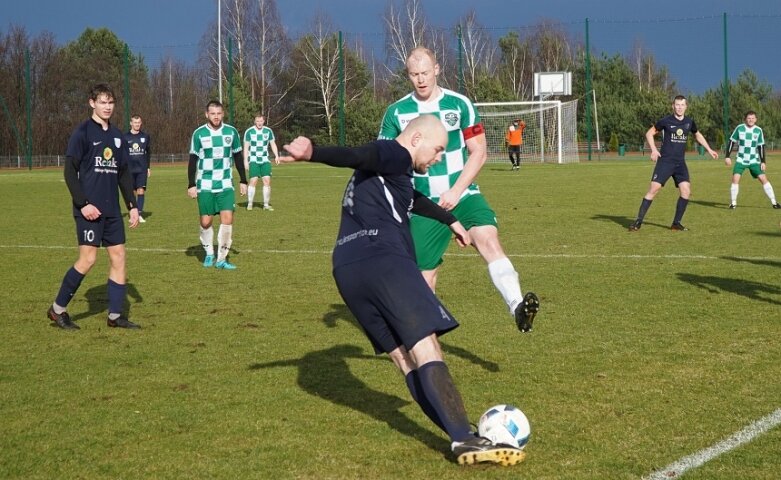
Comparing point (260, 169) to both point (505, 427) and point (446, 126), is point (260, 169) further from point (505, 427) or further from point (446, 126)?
point (505, 427)

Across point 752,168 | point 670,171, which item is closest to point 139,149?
point 670,171

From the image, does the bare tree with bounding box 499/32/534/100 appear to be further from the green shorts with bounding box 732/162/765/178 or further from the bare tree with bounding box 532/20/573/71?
the green shorts with bounding box 732/162/765/178

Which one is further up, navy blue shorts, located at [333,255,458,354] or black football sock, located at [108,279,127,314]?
navy blue shorts, located at [333,255,458,354]

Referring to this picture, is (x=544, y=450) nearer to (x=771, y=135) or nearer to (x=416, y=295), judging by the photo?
(x=416, y=295)

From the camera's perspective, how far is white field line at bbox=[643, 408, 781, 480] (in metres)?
4.37

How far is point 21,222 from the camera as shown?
60.9 ft

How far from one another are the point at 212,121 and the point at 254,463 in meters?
8.29

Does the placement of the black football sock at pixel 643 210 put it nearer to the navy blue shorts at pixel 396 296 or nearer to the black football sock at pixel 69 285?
the black football sock at pixel 69 285

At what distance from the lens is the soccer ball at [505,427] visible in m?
4.58

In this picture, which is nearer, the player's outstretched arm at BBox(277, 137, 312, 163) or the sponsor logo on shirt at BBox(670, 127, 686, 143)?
the player's outstretched arm at BBox(277, 137, 312, 163)

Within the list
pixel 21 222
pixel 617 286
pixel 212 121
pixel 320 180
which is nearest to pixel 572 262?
pixel 617 286

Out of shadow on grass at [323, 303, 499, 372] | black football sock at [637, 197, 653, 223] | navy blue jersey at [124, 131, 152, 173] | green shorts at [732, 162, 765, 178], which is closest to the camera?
shadow on grass at [323, 303, 499, 372]

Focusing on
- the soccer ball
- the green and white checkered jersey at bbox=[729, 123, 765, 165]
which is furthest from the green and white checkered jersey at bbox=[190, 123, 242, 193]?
the green and white checkered jersey at bbox=[729, 123, 765, 165]

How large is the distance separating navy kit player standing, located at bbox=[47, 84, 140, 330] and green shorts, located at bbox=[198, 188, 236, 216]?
12.9 ft
